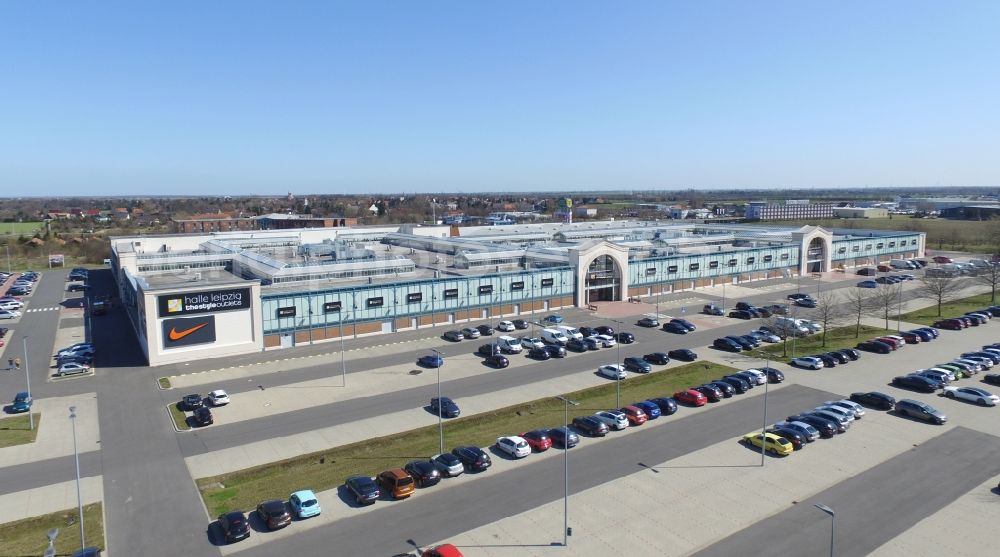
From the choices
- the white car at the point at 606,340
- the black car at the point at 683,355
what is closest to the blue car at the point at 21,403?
the white car at the point at 606,340

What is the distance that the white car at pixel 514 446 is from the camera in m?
29.4

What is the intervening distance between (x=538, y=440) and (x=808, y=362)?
2364 cm

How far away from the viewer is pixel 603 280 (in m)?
68.2

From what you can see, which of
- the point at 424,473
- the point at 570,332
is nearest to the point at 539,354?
the point at 570,332

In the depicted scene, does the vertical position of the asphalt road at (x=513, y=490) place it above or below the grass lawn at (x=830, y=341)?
below

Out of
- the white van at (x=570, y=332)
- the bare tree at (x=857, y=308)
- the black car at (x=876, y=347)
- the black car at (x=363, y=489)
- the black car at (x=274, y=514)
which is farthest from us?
the bare tree at (x=857, y=308)

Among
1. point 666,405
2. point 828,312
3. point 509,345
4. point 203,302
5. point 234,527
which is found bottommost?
point 234,527

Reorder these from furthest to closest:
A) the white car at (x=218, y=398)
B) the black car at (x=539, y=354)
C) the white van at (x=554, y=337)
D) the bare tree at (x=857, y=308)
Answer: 1. the bare tree at (x=857, y=308)
2. the white van at (x=554, y=337)
3. the black car at (x=539, y=354)
4. the white car at (x=218, y=398)

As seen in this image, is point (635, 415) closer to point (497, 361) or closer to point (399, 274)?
point (497, 361)

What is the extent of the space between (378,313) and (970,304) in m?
61.2

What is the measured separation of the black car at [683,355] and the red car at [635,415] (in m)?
13.2

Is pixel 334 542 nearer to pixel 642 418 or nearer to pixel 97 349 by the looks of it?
pixel 642 418

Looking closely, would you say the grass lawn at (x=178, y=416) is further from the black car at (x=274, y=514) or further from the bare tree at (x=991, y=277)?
the bare tree at (x=991, y=277)

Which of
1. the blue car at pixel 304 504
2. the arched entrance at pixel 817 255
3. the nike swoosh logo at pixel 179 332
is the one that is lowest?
the blue car at pixel 304 504
